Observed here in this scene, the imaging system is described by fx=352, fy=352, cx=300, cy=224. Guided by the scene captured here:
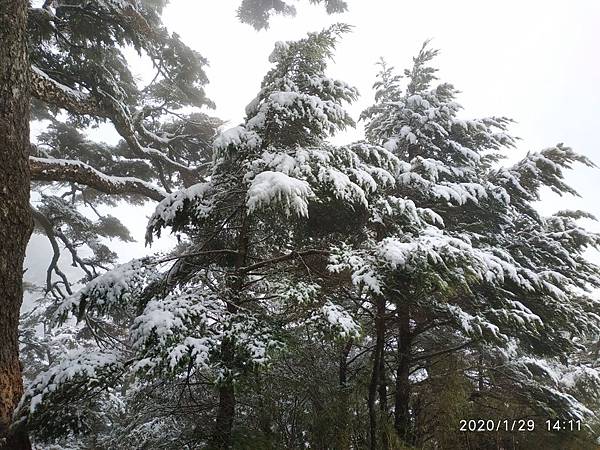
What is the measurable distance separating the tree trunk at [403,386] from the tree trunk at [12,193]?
469 cm

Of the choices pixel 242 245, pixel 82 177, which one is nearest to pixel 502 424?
pixel 242 245

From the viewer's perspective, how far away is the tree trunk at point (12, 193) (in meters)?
3.54

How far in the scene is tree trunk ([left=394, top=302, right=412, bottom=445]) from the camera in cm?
536

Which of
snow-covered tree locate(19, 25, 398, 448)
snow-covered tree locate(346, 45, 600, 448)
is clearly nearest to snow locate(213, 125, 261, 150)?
snow-covered tree locate(19, 25, 398, 448)

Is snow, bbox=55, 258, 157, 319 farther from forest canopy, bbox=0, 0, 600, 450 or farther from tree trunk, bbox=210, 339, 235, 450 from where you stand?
tree trunk, bbox=210, 339, 235, 450

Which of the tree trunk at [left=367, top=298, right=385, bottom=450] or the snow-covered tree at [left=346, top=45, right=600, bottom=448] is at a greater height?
the snow-covered tree at [left=346, top=45, right=600, bottom=448]

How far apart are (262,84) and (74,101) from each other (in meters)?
4.12

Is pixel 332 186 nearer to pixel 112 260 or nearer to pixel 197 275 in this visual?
pixel 197 275

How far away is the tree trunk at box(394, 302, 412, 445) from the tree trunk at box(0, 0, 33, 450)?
15.4 feet

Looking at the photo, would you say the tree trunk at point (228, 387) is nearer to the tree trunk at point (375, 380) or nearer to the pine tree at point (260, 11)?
the tree trunk at point (375, 380)

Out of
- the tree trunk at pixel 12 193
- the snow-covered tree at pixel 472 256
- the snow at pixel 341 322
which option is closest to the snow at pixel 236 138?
the snow-covered tree at pixel 472 256

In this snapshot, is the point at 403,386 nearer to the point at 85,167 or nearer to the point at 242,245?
the point at 242,245

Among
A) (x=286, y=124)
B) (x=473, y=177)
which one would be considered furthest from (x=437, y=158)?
(x=286, y=124)

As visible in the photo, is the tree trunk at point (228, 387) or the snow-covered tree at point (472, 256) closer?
the tree trunk at point (228, 387)
